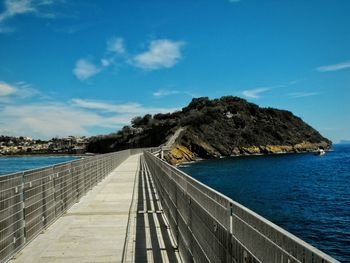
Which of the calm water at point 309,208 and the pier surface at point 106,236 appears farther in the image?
the calm water at point 309,208

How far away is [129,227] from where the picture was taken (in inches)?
401

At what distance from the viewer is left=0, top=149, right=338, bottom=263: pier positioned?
3.28 meters

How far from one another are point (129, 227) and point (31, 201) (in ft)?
8.06

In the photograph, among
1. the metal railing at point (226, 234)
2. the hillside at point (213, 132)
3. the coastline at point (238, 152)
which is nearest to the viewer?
the metal railing at point (226, 234)

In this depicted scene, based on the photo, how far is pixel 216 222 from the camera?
4559 millimetres

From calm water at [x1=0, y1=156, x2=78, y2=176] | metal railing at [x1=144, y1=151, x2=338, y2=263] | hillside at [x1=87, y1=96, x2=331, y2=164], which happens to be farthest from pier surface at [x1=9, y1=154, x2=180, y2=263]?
hillside at [x1=87, y1=96, x2=331, y2=164]

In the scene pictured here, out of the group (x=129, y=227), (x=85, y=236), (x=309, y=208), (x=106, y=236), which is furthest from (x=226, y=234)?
(x=309, y=208)

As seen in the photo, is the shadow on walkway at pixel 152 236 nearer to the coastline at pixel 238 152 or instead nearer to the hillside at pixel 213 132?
the coastline at pixel 238 152

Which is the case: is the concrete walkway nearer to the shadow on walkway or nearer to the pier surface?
the pier surface

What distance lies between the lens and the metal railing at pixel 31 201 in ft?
23.6

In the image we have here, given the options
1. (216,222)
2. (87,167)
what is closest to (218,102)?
(87,167)

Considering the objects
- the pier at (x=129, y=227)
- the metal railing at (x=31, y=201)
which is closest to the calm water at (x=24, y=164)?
the metal railing at (x=31, y=201)

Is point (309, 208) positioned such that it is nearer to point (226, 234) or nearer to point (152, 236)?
point (152, 236)

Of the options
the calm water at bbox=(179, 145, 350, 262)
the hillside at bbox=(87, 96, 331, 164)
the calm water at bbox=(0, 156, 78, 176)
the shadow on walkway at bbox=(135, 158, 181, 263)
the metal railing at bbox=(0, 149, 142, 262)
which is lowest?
the calm water at bbox=(179, 145, 350, 262)
